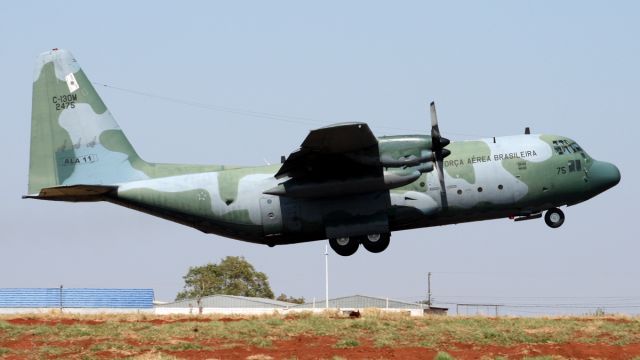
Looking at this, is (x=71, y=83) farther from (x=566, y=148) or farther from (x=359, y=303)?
(x=359, y=303)

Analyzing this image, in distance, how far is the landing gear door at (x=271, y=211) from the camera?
3430 centimetres

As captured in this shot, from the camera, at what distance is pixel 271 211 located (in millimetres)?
34312

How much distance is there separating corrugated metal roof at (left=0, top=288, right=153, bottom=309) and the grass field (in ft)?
78.5

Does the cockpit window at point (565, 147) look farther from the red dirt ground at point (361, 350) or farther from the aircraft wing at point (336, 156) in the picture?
the red dirt ground at point (361, 350)

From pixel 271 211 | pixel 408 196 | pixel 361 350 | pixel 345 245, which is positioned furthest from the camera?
pixel 345 245

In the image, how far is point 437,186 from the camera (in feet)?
111

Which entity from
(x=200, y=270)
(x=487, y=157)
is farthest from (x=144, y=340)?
(x=200, y=270)

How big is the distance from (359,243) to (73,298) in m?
26.9

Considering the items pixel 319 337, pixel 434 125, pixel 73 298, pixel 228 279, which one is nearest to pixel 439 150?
pixel 434 125

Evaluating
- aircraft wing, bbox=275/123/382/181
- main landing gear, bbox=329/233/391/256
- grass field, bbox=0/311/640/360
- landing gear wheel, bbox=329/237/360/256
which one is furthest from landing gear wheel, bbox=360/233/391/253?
grass field, bbox=0/311/640/360

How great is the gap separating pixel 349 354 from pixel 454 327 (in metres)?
5.27

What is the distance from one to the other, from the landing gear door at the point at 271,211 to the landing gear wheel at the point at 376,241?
287cm

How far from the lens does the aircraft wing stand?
31312mm

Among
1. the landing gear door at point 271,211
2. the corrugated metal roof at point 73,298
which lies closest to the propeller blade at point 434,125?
the landing gear door at point 271,211
